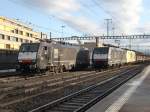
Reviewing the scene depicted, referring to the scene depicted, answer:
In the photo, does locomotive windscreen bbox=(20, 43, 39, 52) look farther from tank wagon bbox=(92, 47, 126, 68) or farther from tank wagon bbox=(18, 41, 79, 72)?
tank wagon bbox=(92, 47, 126, 68)

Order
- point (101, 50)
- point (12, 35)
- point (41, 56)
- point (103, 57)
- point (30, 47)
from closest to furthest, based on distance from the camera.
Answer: point (41, 56) < point (30, 47) < point (103, 57) < point (101, 50) < point (12, 35)

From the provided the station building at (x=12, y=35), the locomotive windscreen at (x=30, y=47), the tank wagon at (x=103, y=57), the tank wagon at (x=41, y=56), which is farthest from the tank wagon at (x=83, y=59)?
the station building at (x=12, y=35)

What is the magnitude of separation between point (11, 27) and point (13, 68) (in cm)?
5790

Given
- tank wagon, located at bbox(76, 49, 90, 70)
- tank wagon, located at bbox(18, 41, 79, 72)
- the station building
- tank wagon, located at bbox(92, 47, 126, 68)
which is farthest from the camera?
the station building

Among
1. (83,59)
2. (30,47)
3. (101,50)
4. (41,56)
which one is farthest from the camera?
(83,59)

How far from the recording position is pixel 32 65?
29188 millimetres

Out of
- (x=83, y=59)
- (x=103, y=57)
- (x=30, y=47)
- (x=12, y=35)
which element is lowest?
(x=83, y=59)

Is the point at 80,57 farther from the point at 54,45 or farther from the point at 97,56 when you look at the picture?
the point at 54,45

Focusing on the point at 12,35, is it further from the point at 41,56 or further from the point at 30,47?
the point at 41,56

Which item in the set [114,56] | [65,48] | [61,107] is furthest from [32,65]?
[114,56]

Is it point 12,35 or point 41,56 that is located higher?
point 12,35

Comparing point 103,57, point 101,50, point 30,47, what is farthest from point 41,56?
point 101,50

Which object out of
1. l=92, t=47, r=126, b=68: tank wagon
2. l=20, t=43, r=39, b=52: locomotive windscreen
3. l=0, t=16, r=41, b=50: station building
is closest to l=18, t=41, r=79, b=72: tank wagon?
l=20, t=43, r=39, b=52: locomotive windscreen

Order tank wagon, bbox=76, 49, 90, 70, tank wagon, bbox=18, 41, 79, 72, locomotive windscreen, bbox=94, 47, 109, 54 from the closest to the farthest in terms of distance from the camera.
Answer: tank wagon, bbox=18, 41, 79, 72, locomotive windscreen, bbox=94, 47, 109, 54, tank wagon, bbox=76, 49, 90, 70
